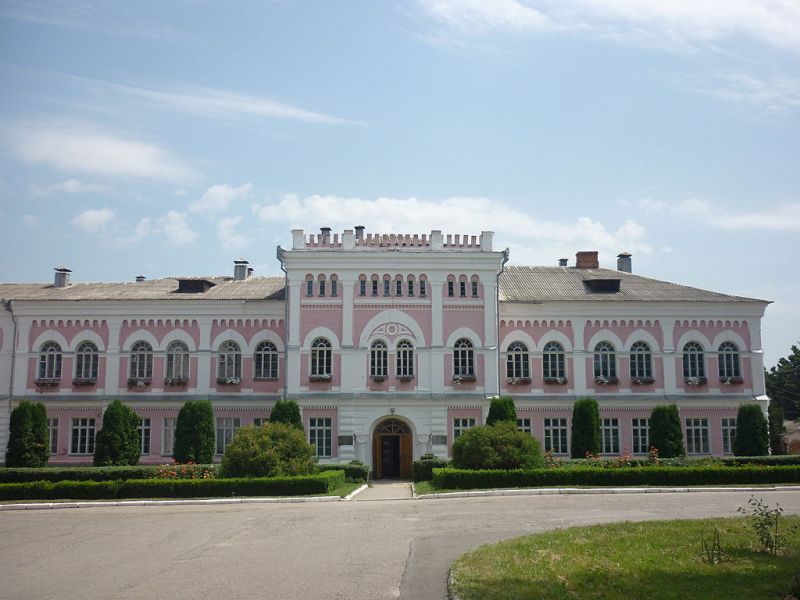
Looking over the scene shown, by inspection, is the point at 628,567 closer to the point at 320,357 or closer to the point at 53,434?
the point at 320,357

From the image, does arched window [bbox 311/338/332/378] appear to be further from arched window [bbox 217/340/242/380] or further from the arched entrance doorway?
arched window [bbox 217/340/242/380]

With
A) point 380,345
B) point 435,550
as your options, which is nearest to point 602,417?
point 380,345

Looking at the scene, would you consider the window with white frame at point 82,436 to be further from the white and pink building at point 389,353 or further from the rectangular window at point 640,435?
the rectangular window at point 640,435

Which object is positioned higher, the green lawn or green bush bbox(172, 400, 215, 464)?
green bush bbox(172, 400, 215, 464)

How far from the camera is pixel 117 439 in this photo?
120ft

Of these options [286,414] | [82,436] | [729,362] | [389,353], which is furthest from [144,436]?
[729,362]

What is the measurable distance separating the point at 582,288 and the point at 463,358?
807 cm

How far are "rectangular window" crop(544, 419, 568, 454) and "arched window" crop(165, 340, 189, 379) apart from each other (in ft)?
58.5

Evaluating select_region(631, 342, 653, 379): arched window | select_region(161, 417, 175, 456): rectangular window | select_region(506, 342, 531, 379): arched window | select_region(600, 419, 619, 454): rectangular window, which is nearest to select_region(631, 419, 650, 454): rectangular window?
select_region(600, 419, 619, 454): rectangular window

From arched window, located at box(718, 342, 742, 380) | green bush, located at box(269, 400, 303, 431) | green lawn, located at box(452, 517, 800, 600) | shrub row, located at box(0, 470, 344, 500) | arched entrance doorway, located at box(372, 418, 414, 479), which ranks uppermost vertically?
arched window, located at box(718, 342, 742, 380)

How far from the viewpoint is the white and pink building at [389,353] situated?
37.8 m

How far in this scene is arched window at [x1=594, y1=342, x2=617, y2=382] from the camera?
40.0 m

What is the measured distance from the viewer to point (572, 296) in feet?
133

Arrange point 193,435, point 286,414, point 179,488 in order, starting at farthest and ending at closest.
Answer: point 193,435 → point 286,414 → point 179,488
